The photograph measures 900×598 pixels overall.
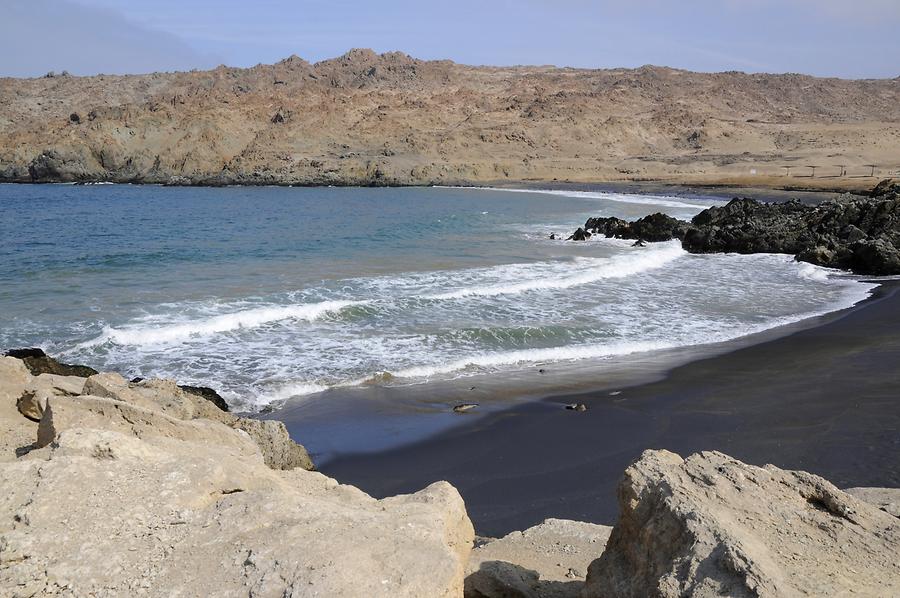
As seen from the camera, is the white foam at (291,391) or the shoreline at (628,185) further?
the shoreline at (628,185)

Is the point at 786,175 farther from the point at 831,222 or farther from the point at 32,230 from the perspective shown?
the point at 32,230

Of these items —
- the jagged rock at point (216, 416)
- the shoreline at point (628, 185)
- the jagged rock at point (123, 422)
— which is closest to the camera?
the jagged rock at point (123, 422)

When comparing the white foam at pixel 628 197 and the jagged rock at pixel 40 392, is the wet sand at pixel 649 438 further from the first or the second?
the white foam at pixel 628 197

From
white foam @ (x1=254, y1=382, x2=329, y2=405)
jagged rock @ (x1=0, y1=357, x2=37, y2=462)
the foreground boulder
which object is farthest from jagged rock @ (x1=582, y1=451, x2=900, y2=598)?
white foam @ (x1=254, y1=382, x2=329, y2=405)

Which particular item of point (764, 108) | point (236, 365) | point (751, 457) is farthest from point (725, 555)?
point (764, 108)

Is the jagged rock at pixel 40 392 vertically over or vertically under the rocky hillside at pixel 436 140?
under

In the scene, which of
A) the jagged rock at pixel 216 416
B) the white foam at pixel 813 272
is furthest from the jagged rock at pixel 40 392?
the white foam at pixel 813 272

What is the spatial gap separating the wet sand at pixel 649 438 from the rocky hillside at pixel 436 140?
45.9 metres

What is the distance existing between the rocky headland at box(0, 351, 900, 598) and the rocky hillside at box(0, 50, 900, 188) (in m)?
52.9

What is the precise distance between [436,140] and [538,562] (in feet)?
263

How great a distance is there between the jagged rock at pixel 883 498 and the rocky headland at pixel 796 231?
17.4 m

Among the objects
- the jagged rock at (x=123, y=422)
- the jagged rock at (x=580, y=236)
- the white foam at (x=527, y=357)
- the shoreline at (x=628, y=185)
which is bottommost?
the white foam at (x=527, y=357)

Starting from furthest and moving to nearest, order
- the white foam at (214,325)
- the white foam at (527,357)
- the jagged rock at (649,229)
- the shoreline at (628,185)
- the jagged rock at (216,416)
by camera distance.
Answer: the shoreline at (628,185), the jagged rock at (649,229), the white foam at (214,325), the white foam at (527,357), the jagged rock at (216,416)

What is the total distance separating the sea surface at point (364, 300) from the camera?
10.7 meters
